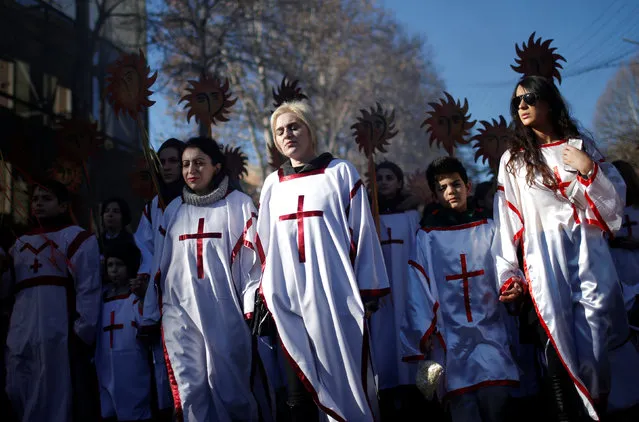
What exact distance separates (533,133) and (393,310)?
247 centimetres

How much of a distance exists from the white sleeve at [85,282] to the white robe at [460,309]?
2.58 meters

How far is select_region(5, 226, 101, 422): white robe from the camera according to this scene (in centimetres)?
553

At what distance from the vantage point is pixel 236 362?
491cm

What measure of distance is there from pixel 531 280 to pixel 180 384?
243cm

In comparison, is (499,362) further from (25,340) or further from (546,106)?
(25,340)

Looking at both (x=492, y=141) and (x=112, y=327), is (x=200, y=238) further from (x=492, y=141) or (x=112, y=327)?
(x=492, y=141)

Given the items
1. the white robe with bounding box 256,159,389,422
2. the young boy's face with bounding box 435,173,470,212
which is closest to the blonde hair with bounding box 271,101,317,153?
the white robe with bounding box 256,159,389,422

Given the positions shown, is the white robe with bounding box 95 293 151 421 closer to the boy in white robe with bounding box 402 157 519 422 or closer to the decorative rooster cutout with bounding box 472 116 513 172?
the boy in white robe with bounding box 402 157 519 422

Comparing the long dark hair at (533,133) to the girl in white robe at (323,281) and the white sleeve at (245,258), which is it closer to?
the girl in white robe at (323,281)

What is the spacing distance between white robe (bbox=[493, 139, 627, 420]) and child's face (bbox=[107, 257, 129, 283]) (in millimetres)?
3449

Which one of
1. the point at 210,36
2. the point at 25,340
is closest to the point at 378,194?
the point at 25,340

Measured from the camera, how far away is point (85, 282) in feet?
18.7

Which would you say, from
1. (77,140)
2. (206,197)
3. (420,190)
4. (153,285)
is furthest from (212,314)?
(420,190)

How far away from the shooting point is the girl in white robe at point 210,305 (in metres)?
4.85
